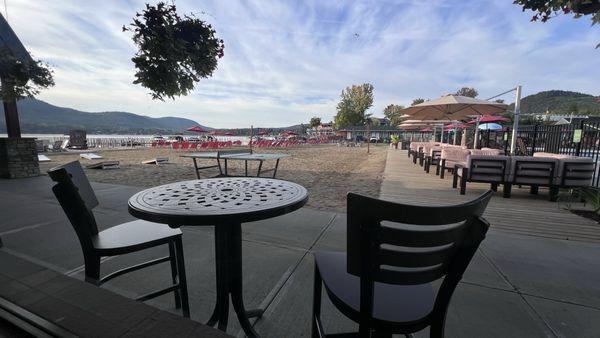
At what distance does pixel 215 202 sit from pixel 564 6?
3.71 m

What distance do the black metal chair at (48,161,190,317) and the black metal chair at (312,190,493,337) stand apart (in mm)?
1163

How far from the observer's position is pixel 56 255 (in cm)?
251

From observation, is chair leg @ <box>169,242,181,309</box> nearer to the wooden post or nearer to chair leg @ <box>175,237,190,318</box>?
chair leg @ <box>175,237,190,318</box>

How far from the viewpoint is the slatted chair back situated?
831mm

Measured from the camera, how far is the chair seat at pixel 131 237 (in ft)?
5.01

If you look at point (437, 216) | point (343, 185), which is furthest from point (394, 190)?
point (437, 216)

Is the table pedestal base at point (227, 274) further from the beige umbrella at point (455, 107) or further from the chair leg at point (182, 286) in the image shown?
the beige umbrella at point (455, 107)

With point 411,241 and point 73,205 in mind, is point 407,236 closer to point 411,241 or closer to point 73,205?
point 411,241

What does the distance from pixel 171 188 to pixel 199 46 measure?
1643 millimetres

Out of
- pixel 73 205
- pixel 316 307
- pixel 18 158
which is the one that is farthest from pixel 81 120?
pixel 316 307

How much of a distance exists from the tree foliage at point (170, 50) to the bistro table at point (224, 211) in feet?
4.43

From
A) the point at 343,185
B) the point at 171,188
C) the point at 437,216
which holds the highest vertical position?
the point at 437,216

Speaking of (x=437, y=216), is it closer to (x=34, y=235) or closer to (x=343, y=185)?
(x=34, y=235)

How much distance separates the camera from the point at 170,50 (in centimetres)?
259
